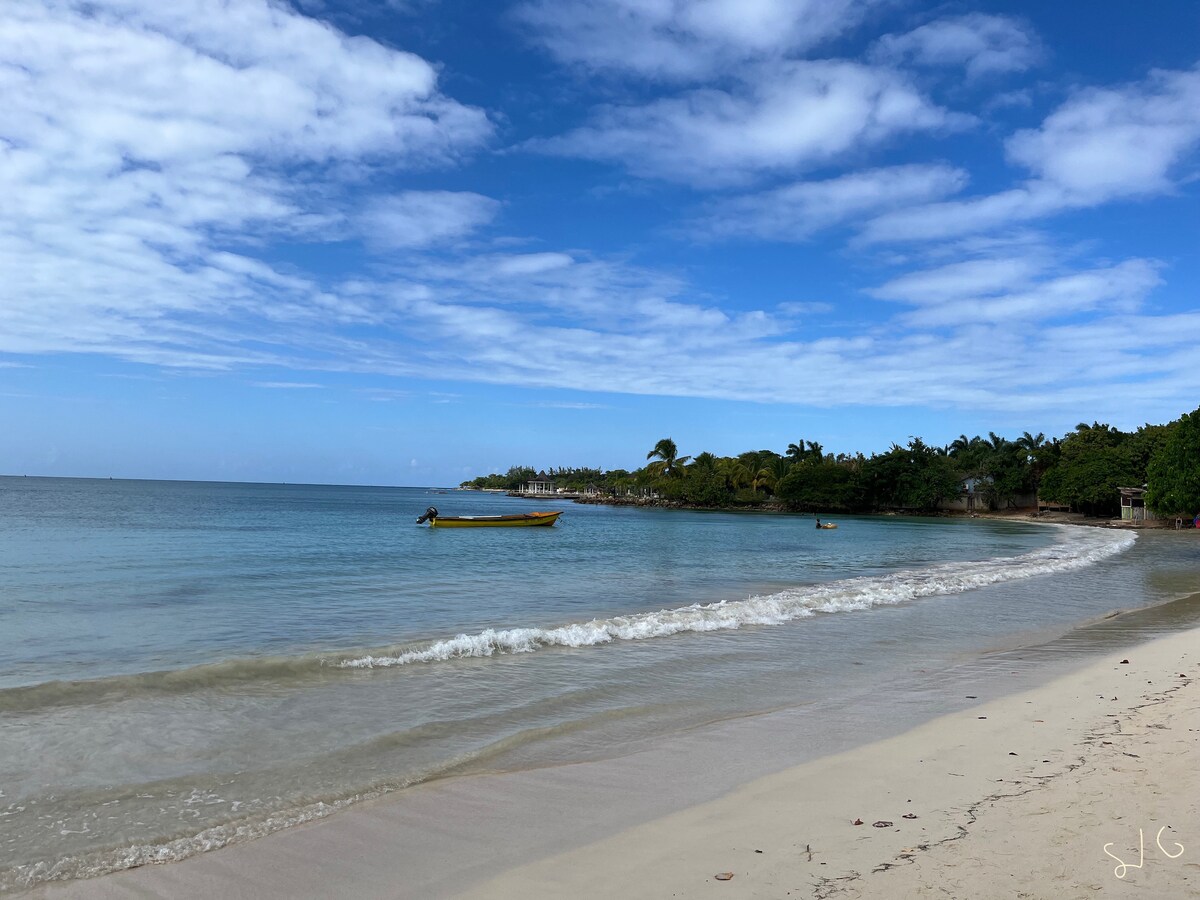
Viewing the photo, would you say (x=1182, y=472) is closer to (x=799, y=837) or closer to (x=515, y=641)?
(x=515, y=641)

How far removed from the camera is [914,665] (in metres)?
10.3

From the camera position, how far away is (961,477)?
8594 cm

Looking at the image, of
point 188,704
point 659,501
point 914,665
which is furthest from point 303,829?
point 659,501

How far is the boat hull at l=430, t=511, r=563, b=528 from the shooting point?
4884 cm

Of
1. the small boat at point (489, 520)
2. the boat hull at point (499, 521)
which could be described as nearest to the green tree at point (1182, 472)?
the small boat at point (489, 520)

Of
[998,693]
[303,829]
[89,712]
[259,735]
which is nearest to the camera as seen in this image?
[303,829]

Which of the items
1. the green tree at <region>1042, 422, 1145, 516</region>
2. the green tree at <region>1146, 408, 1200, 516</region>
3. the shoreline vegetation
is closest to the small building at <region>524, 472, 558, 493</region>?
the shoreline vegetation

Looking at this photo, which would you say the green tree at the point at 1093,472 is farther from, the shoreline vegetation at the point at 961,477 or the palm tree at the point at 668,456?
the palm tree at the point at 668,456

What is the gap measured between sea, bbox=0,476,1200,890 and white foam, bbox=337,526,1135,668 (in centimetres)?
8

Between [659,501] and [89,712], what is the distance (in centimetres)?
11110

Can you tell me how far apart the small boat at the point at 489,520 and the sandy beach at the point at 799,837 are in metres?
43.8

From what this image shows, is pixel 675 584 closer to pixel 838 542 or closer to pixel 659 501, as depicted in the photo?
Answer: pixel 838 542

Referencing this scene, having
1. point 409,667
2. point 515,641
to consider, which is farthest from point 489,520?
point 409,667

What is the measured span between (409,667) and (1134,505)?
233ft
